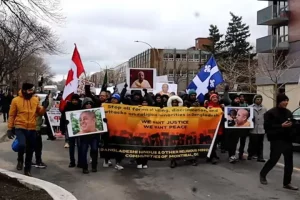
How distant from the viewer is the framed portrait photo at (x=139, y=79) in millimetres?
12422

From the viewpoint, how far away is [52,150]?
1324cm

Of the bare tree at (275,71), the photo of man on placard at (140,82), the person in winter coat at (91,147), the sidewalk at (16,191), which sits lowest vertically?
the sidewalk at (16,191)

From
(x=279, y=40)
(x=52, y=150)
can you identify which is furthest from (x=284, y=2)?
(x=52, y=150)

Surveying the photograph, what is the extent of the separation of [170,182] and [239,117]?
3.12 metres

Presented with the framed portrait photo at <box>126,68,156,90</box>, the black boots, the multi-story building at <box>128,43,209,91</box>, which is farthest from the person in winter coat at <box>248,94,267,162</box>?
the multi-story building at <box>128,43,209,91</box>

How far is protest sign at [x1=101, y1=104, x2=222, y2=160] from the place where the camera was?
9961 mm

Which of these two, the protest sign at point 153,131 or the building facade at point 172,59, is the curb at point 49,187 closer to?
the protest sign at point 153,131

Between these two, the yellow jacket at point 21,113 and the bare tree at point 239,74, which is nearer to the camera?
the yellow jacket at point 21,113

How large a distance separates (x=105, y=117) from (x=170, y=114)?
4.73 feet

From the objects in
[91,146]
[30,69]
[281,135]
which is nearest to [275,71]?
[91,146]

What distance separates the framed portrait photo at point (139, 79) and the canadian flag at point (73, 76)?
190 cm

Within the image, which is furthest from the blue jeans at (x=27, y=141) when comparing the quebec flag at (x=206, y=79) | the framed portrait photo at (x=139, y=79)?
the quebec flag at (x=206, y=79)

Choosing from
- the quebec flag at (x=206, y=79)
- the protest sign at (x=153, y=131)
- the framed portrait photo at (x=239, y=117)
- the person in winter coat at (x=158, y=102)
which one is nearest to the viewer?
the protest sign at (x=153, y=131)

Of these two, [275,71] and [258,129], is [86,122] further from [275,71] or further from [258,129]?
[275,71]
